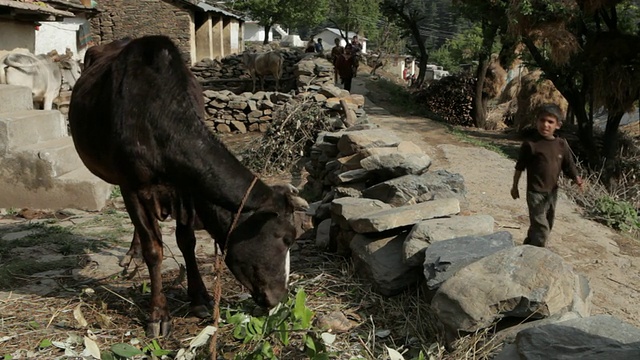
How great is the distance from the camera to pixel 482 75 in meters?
18.4

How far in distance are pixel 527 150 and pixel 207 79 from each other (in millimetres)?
19244

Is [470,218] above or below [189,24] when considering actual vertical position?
below

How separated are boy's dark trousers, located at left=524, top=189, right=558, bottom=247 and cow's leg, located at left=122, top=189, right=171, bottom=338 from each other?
291 centimetres

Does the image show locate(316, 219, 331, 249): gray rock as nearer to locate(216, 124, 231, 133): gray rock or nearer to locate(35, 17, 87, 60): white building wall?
locate(216, 124, 231, 133): gray rock

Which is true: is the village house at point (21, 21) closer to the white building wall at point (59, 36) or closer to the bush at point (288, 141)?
the white building wall at point (59, 36)

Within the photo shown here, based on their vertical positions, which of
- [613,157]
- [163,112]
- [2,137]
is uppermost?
[163,112]

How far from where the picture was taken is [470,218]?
14.4ft

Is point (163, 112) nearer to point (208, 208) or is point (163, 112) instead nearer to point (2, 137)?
point (208, 208)

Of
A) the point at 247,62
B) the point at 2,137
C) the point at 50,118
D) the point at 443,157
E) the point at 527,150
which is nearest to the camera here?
the point at 527,150

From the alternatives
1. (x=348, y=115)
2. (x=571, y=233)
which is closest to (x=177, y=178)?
(x=571, y=233)

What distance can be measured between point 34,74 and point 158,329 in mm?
7253

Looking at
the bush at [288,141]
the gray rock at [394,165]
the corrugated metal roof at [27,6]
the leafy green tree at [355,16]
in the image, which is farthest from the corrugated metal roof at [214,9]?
the leafy green tree at [355,16]

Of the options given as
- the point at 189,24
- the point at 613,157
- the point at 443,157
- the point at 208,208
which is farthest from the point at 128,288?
the point at 189,24

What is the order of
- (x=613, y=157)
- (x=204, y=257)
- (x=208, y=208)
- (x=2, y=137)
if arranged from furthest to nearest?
(x=613, y=157), (x=2, y=137), (x=204, y=257), (x=208, y=208)
